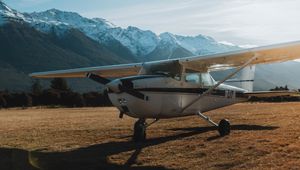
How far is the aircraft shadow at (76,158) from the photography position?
998 cm

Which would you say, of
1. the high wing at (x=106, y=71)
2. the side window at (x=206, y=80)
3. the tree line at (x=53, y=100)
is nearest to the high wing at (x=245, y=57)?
the side window at (x=206, y=80)

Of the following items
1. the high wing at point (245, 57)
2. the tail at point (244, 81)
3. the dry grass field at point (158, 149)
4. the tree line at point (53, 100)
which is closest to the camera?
the dry grass field at point (158, 149)

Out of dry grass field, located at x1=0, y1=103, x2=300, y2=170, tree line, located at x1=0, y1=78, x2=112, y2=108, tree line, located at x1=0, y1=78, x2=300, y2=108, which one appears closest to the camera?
dry grass field, located at x1=0, y1=103, x2=300, y2=170

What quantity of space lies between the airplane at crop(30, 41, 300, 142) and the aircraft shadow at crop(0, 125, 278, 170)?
969mm

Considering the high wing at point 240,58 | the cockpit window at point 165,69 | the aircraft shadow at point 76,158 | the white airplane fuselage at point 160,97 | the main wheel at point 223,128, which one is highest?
the high wing at point 240,58

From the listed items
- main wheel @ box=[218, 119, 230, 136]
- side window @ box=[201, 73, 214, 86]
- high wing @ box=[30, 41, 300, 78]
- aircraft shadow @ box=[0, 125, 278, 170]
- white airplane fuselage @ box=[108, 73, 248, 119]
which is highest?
high wing @ box=[30, 41, 300, 78]

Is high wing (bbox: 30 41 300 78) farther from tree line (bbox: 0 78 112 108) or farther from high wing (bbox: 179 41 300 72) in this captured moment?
tree line (bbox: 0 78 112 108)

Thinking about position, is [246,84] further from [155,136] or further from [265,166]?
[265,166]

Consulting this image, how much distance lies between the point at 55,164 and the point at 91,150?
2.11m

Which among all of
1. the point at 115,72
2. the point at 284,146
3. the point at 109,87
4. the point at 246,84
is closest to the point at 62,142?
the point at 109,87

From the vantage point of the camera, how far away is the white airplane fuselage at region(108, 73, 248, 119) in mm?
12482

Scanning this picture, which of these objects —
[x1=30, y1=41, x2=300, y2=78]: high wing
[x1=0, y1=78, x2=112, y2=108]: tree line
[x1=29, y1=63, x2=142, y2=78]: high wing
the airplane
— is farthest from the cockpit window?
[x1=0, y1=78, x2=112, y2=108]: tree line

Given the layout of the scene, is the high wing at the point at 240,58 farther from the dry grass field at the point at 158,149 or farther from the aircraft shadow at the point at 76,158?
the aircraft shadow at the point at 76,158

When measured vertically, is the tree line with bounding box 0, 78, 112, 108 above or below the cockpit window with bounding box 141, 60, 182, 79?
below
